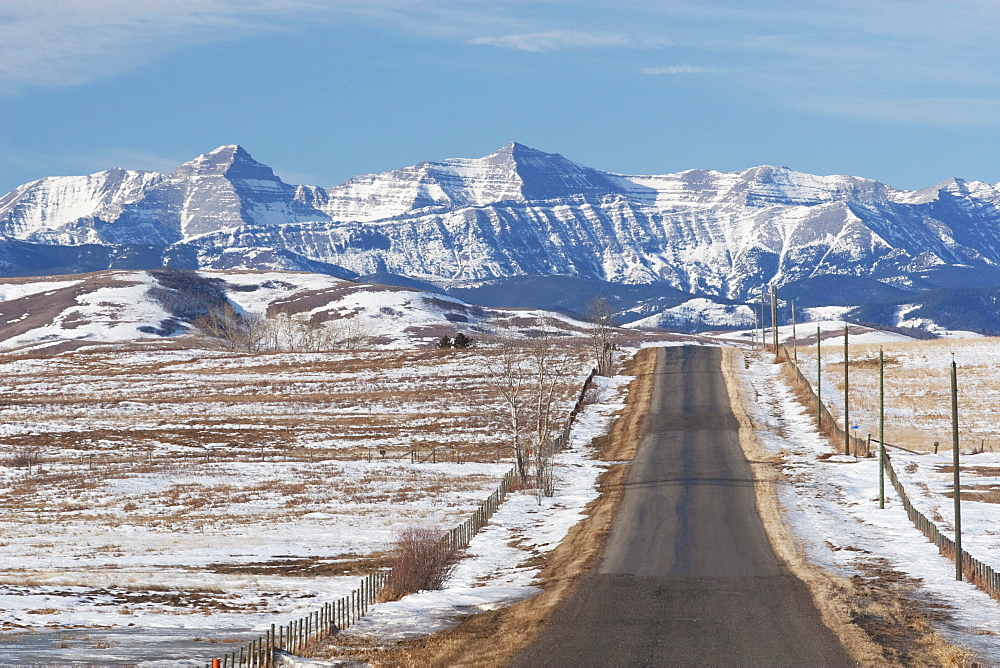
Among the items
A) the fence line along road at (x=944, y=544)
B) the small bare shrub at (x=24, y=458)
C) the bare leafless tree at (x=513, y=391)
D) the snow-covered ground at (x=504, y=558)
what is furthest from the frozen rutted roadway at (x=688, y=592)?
the small bare shrub at (x=24, y=458)

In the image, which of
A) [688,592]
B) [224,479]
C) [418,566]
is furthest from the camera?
[224,479]

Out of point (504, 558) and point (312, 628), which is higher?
point (312, 628)

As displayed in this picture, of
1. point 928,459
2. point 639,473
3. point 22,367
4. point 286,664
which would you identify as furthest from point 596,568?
point 22,367

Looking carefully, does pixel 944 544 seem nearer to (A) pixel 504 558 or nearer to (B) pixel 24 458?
(A) pixel 504 558

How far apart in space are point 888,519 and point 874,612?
21.3 meters

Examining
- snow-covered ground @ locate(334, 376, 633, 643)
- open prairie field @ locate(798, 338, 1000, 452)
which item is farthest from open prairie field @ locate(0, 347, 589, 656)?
open prairie field @ locate(798, 338, 1000, 452)

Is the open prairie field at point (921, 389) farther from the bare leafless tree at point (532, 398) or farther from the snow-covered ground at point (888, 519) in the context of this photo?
the bare leafless tree at point (532, 398)

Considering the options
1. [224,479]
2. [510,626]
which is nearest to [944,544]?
[510,626]

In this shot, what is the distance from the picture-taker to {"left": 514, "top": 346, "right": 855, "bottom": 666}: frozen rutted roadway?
1162 inches

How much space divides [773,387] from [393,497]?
56.2 meters

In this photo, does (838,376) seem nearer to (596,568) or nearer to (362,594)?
(596,568)

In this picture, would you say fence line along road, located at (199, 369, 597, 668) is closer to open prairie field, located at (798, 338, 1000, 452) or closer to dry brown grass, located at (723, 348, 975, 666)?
dry brown grass, located at (723, 348, 975, 666)

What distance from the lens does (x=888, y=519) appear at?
5447 cm

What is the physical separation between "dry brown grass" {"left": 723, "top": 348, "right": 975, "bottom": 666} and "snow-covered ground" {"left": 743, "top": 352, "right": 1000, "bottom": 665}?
615 mm
